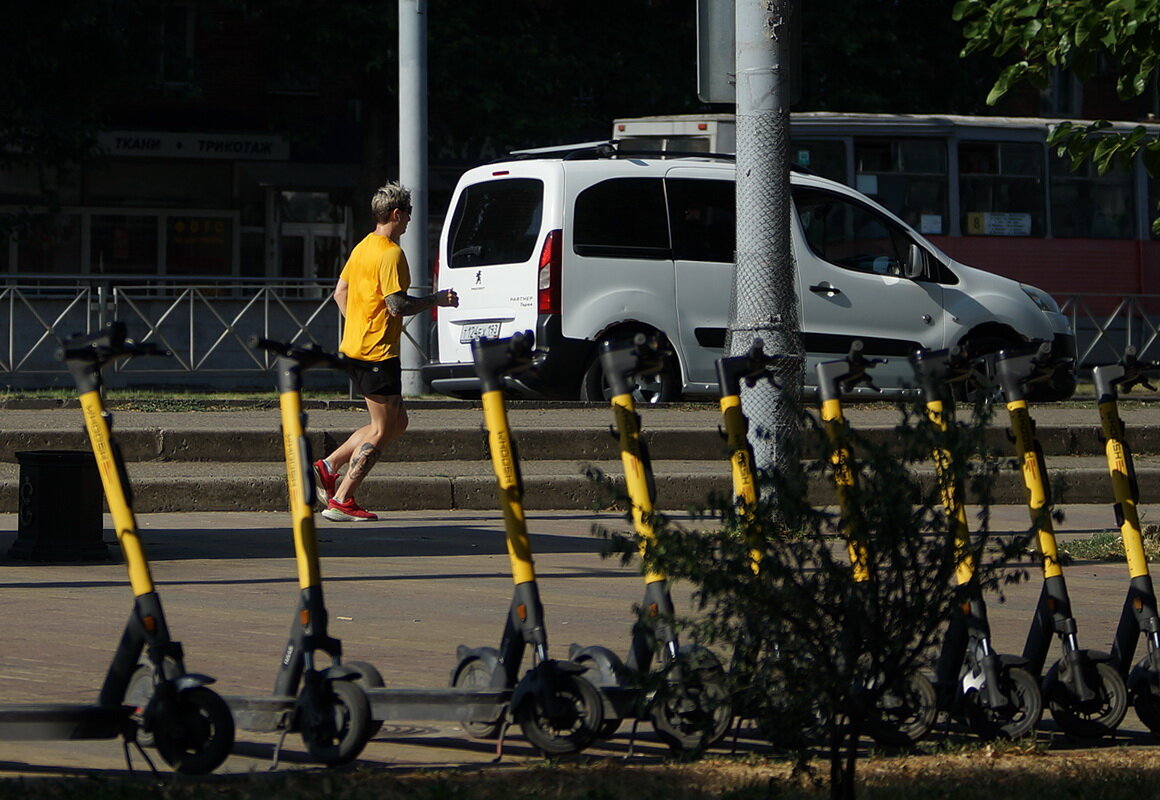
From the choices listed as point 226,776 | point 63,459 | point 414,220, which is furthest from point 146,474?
point 226,776

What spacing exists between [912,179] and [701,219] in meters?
6.83

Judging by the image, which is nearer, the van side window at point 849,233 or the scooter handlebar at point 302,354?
the scooter handlebar at point 302,354

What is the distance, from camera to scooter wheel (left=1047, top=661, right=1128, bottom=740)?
5176 millimetres

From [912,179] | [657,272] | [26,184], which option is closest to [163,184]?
[26,184]

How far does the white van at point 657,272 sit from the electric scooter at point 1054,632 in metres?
9.64

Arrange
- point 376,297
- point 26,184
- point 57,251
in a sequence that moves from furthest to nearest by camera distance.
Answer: point 57,251, point 26,184, point 376,297

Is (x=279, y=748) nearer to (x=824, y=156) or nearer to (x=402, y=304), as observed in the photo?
(x=402, y=304)

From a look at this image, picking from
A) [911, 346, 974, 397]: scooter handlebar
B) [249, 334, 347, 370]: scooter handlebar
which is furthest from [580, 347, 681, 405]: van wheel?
[249, 334, 347, 370]: scooter handlebar

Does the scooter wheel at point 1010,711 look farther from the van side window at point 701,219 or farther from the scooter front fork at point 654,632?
the van side window at point 701,219

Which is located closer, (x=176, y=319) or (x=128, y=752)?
(x=128, y=752)

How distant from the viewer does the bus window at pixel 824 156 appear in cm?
2138

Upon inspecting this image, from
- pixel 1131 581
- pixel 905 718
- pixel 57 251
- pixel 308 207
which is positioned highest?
pixel 308 207

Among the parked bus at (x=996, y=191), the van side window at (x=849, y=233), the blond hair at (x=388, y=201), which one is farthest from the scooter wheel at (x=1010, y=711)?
the parked bus at (x=996, y=191)

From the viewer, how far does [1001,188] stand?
22.4 metres
